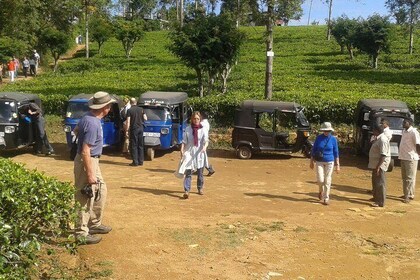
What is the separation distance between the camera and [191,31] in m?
22.3

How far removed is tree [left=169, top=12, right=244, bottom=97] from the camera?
71.9 ft

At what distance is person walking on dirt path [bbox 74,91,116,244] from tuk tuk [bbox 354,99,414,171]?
31.6ft

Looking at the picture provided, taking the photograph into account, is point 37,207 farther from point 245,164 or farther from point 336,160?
point 245,164

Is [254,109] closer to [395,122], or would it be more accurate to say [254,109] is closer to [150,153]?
[150,153]

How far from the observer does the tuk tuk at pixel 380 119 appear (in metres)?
14.8

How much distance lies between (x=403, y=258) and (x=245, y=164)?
7.88m

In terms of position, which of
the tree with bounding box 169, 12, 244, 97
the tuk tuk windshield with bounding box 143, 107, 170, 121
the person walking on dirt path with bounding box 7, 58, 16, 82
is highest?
the tree with bounding box 169, 12, 244, 97

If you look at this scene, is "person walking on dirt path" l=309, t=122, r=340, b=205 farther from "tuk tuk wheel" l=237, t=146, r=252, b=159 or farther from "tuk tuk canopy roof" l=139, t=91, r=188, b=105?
"tuk tuk canopy roof" l=139, t=91, r=188, b=105

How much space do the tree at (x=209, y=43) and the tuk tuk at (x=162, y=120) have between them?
5.70m

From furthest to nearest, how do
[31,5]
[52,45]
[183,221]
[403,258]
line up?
1. [52,45]
2. [31,5]
3. [183,221]
4. [403,258]

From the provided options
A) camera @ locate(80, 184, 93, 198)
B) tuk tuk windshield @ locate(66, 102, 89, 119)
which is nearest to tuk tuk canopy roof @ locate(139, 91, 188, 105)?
tuk tuk windshield @ locate(66, 102, 89, 119)

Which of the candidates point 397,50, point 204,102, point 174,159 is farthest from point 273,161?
point 397,50

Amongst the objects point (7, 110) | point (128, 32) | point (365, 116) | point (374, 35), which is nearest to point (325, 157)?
point (365, 116)

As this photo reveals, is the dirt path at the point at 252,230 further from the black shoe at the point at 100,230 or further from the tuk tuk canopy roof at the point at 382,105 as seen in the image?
the tuk tuk canopy roof at the point at 382,105
